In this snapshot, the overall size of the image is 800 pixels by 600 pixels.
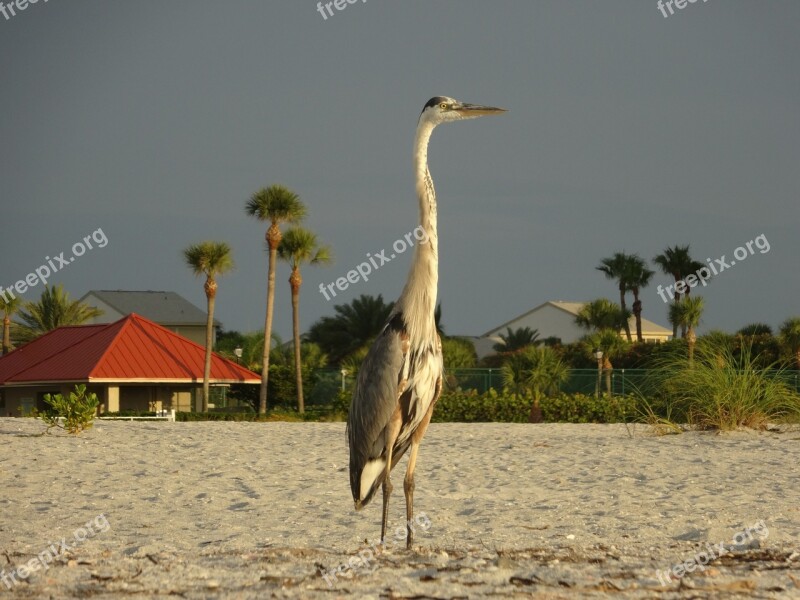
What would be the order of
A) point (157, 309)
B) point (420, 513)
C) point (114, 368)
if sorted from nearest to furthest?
point (420, 513) → point (114, 368) → point (157, 309)

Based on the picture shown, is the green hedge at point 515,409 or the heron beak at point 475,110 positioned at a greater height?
the heron beak at point 475,110

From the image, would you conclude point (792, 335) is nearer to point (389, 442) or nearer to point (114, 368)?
point (114, 368)

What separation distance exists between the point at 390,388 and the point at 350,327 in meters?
50.1

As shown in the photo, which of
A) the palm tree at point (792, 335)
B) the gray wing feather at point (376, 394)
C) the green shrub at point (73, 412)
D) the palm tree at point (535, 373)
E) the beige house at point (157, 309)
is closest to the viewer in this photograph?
the gray wing feather at point (376, 394)

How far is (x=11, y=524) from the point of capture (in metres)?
8.88

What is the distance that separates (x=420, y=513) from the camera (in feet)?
30.7

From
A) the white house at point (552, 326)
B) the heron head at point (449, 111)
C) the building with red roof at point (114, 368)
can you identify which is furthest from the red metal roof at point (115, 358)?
the white house at point (552, 326)

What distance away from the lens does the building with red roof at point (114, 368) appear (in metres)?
36.3

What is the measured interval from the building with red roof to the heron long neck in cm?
2924

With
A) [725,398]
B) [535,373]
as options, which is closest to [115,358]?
[535,373]

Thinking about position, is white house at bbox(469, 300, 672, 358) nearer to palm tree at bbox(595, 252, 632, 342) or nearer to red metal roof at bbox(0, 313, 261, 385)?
palm tree at bbox(595, 252, 632, 342)

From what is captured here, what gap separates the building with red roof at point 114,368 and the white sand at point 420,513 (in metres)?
19.8

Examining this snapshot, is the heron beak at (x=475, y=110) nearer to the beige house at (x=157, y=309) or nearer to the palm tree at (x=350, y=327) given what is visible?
the palm tree at (x=350, y=327)

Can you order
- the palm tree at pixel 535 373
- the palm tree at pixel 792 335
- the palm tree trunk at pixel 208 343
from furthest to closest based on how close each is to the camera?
the palm tree at pixel 792 335 → the palm tree trunk at pixel 208 343 → the palm tree at pixel 535 373
